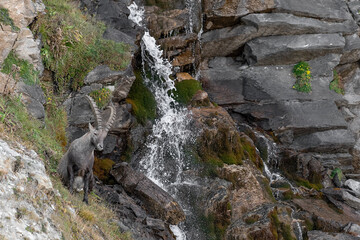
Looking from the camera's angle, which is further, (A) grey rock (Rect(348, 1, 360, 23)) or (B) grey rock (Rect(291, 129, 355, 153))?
(A) grey rock (Rect(348, 1, 360, 23))

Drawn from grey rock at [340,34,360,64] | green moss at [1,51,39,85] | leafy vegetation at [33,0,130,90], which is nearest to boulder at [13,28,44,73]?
green moss at [1,51,39,85]

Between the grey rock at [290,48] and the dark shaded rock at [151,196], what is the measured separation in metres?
10.2

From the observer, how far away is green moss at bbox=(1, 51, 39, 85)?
8680 millimetres

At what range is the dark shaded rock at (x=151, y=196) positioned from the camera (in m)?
9.95

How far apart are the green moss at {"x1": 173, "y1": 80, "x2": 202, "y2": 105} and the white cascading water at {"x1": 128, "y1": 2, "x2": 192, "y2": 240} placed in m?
0.27

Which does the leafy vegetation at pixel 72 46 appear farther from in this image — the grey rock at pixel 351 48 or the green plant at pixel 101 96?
the grey rock at pixel 351 48

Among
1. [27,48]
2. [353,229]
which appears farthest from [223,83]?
[27,48]

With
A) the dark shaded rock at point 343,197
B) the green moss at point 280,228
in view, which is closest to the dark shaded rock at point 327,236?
the green moss at point 280,228

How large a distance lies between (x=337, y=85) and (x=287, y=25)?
16.2ft

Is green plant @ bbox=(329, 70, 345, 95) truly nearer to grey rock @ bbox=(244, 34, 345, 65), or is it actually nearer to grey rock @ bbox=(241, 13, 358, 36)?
grey rock @ bbox=(244, 34, 345, 65)

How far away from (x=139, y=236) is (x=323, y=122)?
41.8ft

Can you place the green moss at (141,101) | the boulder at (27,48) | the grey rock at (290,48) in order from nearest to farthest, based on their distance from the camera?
the boulder at (27,48)
the green moss at (141,101)
the grey rock at (290,48)

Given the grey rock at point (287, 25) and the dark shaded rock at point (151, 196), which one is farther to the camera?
the grey rock at point (287, 25)

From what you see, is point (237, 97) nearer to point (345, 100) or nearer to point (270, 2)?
point (270, 2)
